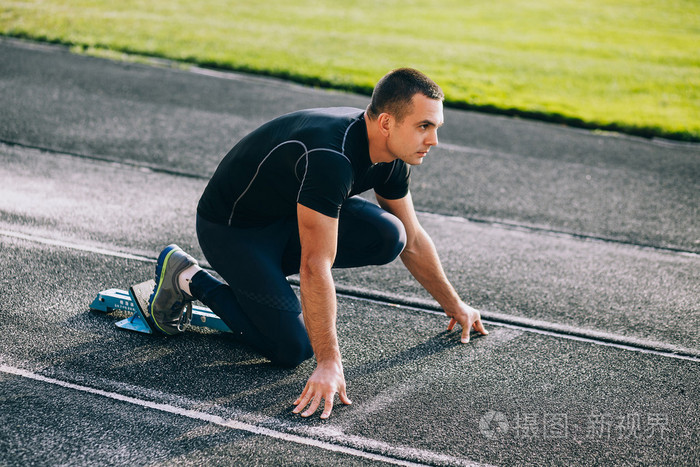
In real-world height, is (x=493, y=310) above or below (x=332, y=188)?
below

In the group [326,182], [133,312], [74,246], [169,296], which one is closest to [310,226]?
[326,182]

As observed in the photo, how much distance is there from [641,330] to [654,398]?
0.83 m

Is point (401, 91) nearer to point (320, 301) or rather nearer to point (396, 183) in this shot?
point (396, 183)

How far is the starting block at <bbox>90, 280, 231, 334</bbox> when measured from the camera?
404 centimetres

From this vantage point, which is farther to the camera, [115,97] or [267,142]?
[115,97]

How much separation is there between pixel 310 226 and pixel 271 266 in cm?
61

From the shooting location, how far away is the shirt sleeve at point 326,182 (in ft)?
10.8

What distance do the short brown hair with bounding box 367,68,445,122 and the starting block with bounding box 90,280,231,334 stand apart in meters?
1.55

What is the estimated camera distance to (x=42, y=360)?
3.70 metres

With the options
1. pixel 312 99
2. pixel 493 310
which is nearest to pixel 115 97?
pixel 312 99

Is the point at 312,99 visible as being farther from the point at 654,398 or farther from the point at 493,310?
the point at 654,398

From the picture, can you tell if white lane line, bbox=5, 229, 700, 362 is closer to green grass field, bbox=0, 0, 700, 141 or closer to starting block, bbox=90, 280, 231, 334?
starting block, bbox=90, 280, 231, 334

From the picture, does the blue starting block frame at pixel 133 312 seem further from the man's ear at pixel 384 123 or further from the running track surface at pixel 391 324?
the man's ear at pixel 384 123

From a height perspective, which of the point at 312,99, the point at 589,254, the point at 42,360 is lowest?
the point at 42,360
